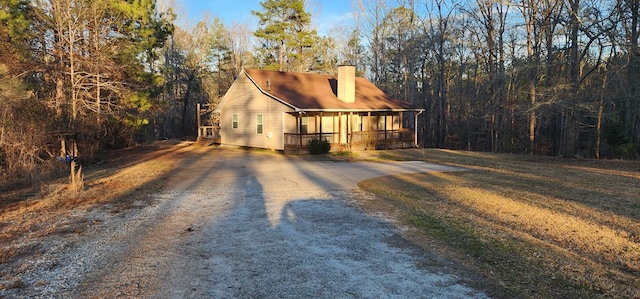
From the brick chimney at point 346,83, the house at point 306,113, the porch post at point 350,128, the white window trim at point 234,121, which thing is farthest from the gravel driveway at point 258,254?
the white window trim at point 234,121

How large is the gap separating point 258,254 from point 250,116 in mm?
18995

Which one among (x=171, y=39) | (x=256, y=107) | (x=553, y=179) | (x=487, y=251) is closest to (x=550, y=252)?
(x=487, y=251)

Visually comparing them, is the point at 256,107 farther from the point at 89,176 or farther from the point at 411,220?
the point at 411,220

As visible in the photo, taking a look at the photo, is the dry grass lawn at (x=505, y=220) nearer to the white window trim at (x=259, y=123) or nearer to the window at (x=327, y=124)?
the white window trim at (x=259, y=123)

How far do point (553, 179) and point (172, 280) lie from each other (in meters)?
11.4

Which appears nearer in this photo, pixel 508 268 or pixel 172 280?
pixel 172 280

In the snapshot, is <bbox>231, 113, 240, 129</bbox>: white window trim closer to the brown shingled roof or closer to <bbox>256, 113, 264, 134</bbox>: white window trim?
<bbox>256, 113, 264, 134</bbox>: white window trim

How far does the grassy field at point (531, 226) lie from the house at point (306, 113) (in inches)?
398

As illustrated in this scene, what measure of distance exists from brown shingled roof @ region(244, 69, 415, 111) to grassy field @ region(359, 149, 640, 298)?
10.4 meters

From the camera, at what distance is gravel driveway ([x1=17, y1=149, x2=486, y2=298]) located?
158 inches

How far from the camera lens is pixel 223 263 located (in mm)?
4738

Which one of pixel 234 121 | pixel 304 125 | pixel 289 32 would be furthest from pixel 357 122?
pixel 289 32

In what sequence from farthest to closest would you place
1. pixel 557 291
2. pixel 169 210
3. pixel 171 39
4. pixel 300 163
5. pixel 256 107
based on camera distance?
pixel 171 39
pixel 256 107
pixel 300 163
pixel 169 210
pixel 557 291

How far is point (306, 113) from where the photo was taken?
21.7m
